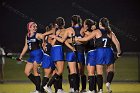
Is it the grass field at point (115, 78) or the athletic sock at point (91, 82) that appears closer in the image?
the athletic sock at point (91, 82)

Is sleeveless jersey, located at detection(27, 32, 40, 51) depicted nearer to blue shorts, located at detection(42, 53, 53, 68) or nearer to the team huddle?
the team huddle

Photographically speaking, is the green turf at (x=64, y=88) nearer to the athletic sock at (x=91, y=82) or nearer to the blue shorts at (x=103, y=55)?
the athletic sock at (x=91, y=82)

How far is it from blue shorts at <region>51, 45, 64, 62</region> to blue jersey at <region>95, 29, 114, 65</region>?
3.07ft

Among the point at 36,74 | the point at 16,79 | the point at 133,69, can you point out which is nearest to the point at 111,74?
the point at 36,74

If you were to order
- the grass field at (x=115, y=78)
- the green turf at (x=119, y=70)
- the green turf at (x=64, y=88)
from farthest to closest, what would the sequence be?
the green turf at (x=119, y=70), the grass field at (x=115, y=78), the green turf at (x=64, y=88)

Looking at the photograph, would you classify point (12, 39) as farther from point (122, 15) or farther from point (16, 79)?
point (16, 79)

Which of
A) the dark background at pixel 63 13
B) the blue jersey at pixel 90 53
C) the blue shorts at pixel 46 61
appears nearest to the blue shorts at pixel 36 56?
the blue shorts at pixel 46 61

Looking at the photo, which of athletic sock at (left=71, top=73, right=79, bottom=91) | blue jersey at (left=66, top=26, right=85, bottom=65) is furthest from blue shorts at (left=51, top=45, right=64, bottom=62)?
athletic sock at (left=71, top=73, right=79, bottom=91)

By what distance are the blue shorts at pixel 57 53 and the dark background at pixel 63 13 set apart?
18815 mm

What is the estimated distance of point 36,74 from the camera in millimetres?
11578

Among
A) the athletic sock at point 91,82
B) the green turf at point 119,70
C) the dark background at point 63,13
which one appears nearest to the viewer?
the athletic sock at point 91,82

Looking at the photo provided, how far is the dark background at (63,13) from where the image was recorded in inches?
1206

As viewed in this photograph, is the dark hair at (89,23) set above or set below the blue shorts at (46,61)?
above

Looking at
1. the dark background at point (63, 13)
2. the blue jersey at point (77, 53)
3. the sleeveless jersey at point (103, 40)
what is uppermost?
the dark background at point (63, 13)
